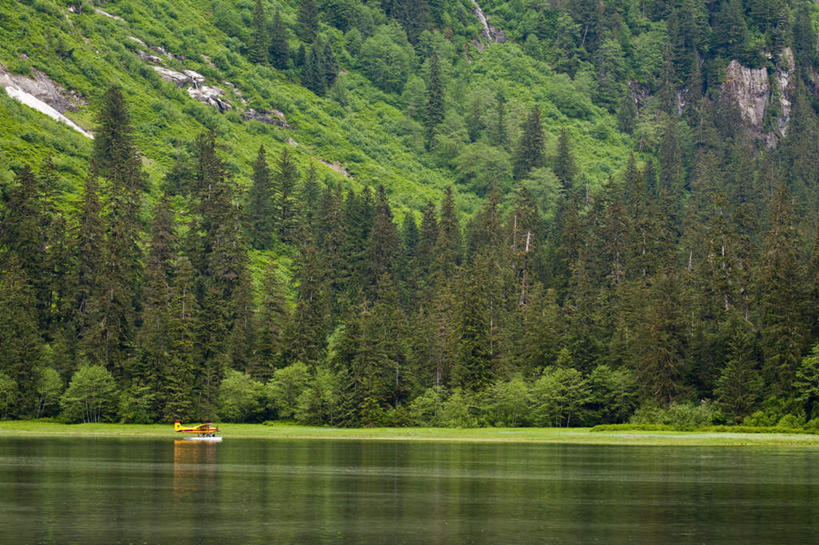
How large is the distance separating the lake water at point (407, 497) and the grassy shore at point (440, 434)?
11821 mm

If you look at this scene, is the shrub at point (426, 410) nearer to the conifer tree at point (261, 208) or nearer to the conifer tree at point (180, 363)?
the conifer tree at point (180, 363)

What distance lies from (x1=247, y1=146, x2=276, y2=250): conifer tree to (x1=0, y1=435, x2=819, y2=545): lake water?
93643 mm

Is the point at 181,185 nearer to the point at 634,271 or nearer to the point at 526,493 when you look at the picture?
the point at 634,271

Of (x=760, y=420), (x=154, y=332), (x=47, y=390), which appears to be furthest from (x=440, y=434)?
(x=47, y=390)

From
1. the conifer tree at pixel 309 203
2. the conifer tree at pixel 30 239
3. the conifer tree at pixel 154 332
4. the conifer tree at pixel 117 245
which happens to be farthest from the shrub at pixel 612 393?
the conifer tree at pixel 309 203

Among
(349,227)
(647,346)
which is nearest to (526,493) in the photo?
(647,346)

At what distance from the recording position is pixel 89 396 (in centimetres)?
11131

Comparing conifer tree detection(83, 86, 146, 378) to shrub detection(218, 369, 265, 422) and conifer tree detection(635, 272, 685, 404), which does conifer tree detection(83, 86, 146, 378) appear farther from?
conifer tree detection(635, 272, 685, 404)

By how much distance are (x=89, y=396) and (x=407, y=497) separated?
2790 inches

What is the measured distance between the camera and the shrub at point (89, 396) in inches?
4338

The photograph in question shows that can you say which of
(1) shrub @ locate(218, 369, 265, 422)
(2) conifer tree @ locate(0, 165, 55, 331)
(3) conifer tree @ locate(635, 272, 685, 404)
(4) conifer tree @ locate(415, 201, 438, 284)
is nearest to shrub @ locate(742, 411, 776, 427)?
(3) conifer tree @ locate(635, 272, 685, 404)

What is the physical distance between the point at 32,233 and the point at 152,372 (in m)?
26.0

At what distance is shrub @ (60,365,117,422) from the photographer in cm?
11019

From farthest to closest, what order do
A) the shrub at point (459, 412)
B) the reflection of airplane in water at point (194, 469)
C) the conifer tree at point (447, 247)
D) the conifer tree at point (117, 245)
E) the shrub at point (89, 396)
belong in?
the conifer tree at point (447, 247) → the conifer tree at point (117, 245) → the shrub at point (89, 396) → the shrub at point (459, 412) → the reflection of airplane in water at point (194, 469)
